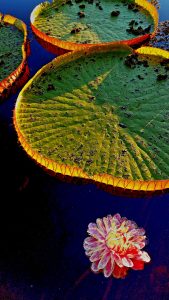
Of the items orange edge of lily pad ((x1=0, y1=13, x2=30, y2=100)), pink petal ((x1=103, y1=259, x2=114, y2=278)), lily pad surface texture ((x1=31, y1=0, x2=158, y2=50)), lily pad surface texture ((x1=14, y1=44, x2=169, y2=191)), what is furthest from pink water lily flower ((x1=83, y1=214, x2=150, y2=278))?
lily pad surface texture ((x1=31, y1=0, x2=158, y2=50))

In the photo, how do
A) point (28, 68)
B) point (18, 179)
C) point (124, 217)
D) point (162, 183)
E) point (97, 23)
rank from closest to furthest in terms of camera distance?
point (162, 183)
point (124, 217)
point (18, 179)
point (28, 68)
point (97, 23)

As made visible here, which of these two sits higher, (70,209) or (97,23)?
(97,23)

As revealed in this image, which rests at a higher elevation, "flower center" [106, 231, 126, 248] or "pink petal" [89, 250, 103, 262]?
"flower center" [106, 231, 126, 248]

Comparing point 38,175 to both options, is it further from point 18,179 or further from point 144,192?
point 144,192

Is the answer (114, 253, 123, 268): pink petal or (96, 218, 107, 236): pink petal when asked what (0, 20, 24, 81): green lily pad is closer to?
(96, 218, 107, 236): pink petal

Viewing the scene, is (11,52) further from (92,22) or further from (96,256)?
(96,256)

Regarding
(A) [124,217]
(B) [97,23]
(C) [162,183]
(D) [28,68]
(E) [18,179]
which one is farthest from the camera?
(B) [97,23]

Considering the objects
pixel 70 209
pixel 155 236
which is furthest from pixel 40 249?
pixel 155 236
